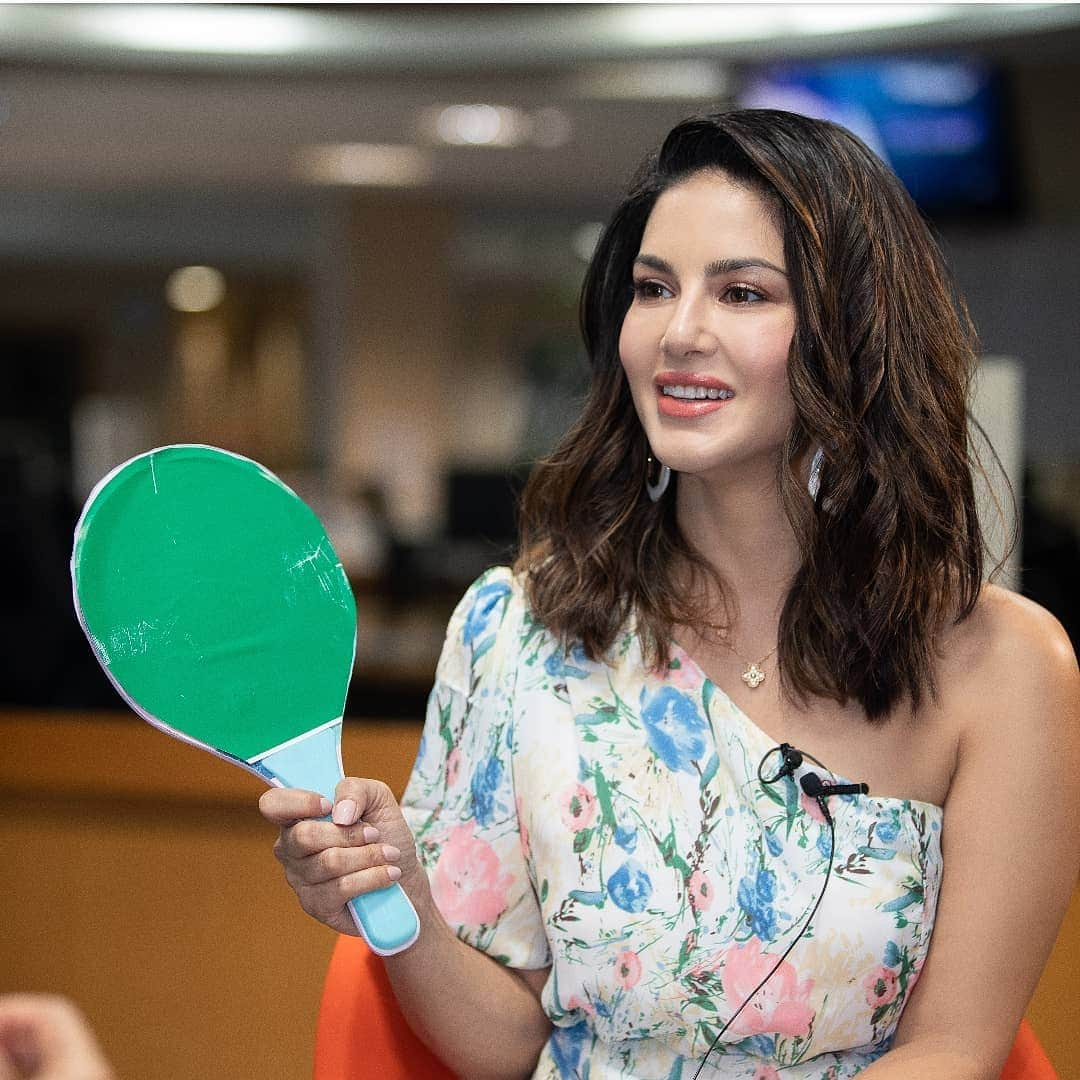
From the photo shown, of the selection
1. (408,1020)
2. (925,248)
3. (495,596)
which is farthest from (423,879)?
(925,248)

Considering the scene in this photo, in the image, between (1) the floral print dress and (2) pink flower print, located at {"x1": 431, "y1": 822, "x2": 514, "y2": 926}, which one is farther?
(2) pink flower print, located at {"x1": 431, "y1": 822, "x2": 514, "y2": 926}

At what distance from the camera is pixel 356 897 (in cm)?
121

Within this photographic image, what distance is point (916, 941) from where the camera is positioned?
1439 millimetres

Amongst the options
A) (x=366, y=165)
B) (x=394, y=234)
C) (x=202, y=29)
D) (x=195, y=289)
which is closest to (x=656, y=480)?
(x=202, y=29)

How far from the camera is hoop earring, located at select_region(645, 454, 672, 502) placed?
5.40 ft

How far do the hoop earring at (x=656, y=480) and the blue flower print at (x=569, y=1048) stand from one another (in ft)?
1.90

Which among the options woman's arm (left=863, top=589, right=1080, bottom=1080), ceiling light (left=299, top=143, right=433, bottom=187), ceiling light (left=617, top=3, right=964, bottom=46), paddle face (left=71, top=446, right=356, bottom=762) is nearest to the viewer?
paddle face (left=71, top=446, right=356, bottom=762)

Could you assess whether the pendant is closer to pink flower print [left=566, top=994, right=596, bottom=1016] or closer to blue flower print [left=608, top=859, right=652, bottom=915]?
blue flower print [left=608, top=859, right=652, bottom=915]

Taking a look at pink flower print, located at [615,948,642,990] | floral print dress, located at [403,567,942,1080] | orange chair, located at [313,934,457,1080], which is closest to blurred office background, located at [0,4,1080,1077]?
orange chair, located at [313,934,457,1080]

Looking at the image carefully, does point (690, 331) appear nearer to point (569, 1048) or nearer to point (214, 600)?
point (214, 600)

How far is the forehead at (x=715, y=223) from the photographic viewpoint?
1.46 meters

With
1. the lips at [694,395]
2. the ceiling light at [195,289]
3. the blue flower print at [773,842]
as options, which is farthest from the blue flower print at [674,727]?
the ceiling light at [195,289]

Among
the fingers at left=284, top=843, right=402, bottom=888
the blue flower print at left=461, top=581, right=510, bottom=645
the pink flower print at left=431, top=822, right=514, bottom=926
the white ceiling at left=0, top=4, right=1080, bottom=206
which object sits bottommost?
the pink flower print at left=431, top=822, right=514, bottom=926

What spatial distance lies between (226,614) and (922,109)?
5.62 meters
